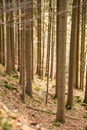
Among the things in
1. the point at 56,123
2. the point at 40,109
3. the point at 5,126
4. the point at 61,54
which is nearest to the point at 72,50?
the point at 61,54

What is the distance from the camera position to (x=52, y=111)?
11.5 m

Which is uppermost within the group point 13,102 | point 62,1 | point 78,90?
point 62,1

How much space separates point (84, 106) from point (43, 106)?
8.69 feet

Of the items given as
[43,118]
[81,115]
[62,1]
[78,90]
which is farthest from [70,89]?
[78,90]

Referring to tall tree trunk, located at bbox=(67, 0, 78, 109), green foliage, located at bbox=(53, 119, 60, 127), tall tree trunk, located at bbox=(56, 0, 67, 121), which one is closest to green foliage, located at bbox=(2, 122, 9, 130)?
tall tree trunk, located at bbox=(56, 0, 67, 121)

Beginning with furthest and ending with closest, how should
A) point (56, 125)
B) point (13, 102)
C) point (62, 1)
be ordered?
point (13, 102) → point (56, 125) → point (62, 1)

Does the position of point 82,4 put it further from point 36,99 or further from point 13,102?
point 13,102

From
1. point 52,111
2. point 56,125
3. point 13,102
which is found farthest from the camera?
point 52,111

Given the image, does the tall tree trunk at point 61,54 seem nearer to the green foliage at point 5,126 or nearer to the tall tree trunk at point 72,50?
the tall tree trunk at point 72,50

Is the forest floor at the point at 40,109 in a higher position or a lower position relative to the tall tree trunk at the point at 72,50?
lower

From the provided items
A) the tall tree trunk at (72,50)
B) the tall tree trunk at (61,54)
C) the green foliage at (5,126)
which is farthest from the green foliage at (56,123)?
the green foliage at (5,126)

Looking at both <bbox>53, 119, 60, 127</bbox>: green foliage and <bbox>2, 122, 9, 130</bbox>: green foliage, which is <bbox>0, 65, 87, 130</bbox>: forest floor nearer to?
<bbox>53, 119, 60, 127</bbox>: green foliage

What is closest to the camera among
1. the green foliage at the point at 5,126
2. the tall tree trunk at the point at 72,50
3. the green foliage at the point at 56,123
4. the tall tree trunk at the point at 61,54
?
the green foliage at the point at 5,126

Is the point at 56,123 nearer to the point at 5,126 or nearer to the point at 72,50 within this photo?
the point at 72,50
